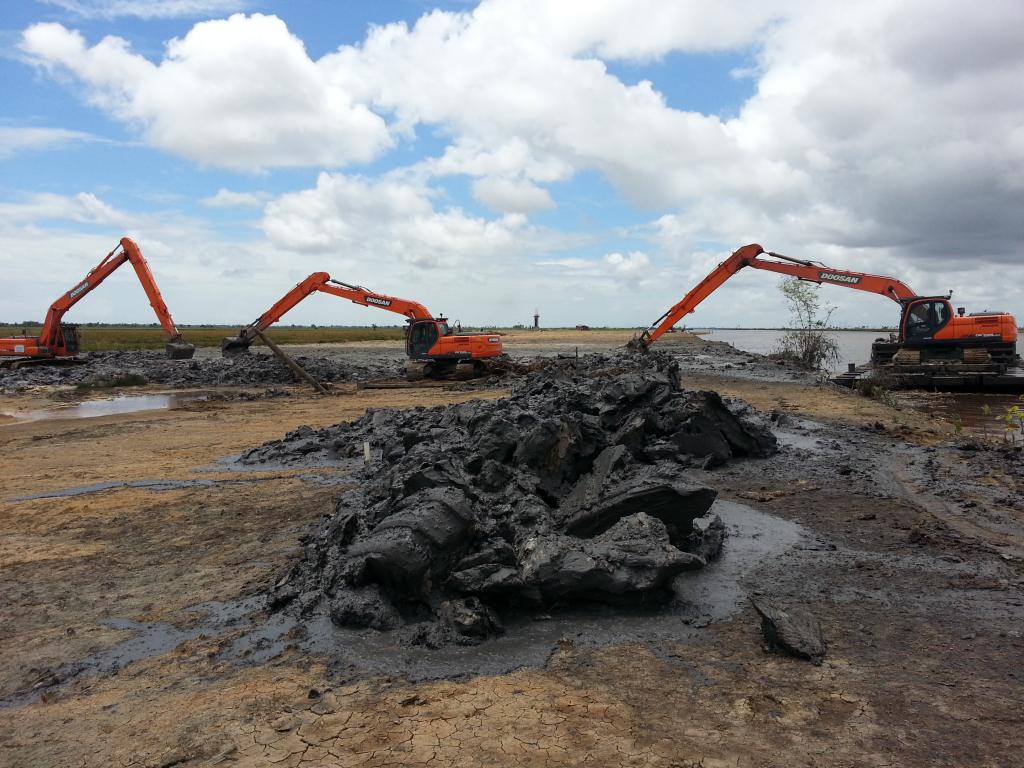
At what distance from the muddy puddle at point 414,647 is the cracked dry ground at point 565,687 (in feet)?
0.38

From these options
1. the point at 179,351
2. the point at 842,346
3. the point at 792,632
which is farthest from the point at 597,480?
the point at 842,346

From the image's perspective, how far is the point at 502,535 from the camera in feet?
19.7

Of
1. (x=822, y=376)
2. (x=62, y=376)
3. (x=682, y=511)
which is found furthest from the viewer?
(x=62, y=376)

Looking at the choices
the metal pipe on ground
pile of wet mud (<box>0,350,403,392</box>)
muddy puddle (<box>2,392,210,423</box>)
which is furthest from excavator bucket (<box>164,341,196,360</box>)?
muddy puddle (<box>2,392,210,423</box>)

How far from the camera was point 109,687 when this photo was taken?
4.28m

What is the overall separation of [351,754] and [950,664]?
3.68 meters

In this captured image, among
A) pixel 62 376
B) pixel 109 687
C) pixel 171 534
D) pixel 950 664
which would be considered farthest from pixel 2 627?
pixel 62 376

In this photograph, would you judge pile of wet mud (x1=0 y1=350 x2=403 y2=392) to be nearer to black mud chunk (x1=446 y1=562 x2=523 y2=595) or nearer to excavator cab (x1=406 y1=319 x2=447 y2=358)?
excavator cab (x1=406 y1=319 x2=447 y2=358)

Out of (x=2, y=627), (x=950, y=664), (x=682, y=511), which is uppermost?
(x=682, y=511)

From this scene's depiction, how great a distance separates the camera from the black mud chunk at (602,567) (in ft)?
16.5

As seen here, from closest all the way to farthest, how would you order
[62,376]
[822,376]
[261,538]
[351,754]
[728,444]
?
[351,754] → [261,538] → [728,444] → [822,376] → [62,376]

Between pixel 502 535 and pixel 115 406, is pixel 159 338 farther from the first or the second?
pixel 502 535

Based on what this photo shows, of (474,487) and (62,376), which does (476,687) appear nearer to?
(474,487)

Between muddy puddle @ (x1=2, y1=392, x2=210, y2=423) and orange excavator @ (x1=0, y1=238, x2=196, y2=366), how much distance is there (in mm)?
7577
